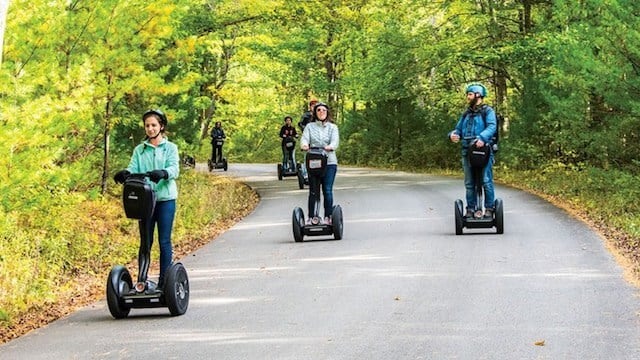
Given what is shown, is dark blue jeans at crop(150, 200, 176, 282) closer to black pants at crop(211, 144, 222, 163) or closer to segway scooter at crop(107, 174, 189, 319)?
segway scooter at crop(107, 174, 189, 319)

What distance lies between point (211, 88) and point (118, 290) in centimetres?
3517

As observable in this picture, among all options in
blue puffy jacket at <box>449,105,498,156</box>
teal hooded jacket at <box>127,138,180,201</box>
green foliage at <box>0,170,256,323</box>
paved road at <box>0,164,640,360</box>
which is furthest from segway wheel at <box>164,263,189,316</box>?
blue puffy jacket at <box>449,105,498,156</box>

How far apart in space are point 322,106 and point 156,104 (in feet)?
21.8

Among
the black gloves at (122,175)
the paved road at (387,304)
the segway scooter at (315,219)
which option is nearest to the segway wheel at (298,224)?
the segway scooter at (315,219)

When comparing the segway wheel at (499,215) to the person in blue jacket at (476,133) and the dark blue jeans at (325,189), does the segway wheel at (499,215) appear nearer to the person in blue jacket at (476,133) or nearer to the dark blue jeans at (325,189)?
the person in blue jacket at (476,133)

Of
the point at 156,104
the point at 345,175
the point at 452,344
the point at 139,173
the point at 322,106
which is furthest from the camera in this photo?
the point at 345,175

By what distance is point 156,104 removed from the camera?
2045cm

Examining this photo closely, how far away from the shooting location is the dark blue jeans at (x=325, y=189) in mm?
15102

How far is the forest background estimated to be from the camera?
39.7 ft

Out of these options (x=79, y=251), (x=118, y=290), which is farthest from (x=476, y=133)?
(x=118, y=290)

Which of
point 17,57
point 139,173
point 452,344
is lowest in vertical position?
point 452,344

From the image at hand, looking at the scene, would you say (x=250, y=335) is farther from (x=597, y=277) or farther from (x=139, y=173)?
(x=597, y=277)

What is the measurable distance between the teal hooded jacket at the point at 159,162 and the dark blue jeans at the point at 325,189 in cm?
559

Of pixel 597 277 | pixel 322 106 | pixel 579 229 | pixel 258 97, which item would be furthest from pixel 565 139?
pixel 258 97
